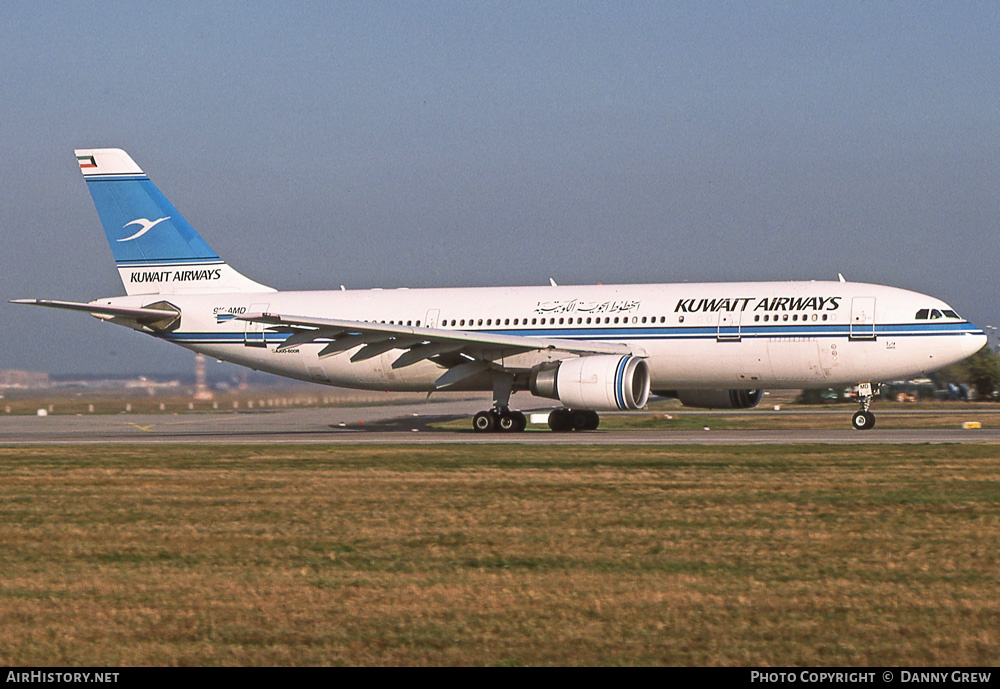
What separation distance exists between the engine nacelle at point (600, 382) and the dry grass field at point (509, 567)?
985 centimetres

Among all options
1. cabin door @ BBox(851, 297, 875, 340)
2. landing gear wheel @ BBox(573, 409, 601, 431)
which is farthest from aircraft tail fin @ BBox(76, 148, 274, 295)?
cabin door @ BBox(851, 297, 875, 340)

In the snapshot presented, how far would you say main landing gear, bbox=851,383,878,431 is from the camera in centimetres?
2944

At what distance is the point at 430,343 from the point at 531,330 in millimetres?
2829

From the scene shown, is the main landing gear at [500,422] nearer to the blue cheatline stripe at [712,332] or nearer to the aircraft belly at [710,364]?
the blue cheatline stripe at [712,332]

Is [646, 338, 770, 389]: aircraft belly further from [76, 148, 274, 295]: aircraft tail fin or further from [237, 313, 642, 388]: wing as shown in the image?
[76, 148, 274, 295]: aircraft tail fin

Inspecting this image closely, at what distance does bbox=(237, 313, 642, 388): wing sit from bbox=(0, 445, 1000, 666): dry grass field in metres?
12.3

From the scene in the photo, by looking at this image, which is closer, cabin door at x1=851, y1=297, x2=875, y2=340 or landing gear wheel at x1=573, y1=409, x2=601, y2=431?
cabin door at x1=851, y1=297, x2=875, y2=340

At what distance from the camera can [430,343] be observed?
3091cm

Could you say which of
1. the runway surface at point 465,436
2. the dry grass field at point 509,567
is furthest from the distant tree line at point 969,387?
the dry grass field at point 509,567

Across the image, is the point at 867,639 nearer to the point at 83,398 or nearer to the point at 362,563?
the point at 362,563

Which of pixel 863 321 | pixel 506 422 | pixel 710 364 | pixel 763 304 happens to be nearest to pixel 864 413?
pixel 863 321

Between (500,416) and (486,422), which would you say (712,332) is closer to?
(500,416)
